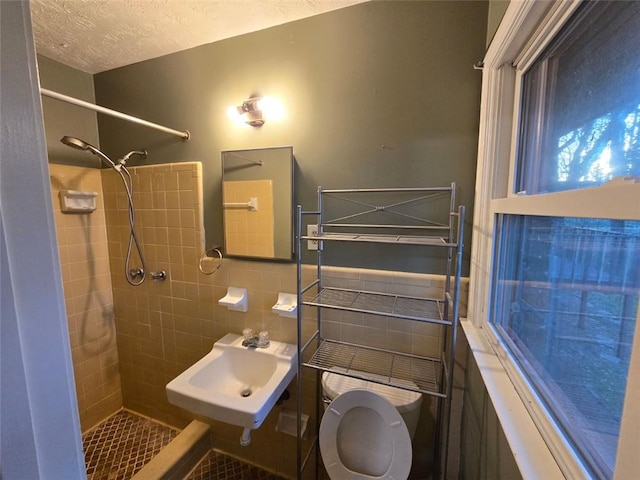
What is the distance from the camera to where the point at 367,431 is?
3.76 feet

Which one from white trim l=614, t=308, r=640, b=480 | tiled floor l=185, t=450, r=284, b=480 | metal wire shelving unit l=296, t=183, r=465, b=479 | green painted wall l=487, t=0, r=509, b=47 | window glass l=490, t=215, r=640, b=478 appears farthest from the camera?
tiled floor l=185, t=450, r=284, b=480

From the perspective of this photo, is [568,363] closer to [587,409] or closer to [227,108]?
[587,409]

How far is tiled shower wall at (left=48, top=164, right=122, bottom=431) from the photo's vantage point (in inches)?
68.9

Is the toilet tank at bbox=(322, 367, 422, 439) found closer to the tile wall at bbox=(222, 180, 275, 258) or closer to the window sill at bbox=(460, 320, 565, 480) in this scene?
the window sill at bbox=(460, 320, 565, 480)

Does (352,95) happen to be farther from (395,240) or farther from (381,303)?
(381,303)

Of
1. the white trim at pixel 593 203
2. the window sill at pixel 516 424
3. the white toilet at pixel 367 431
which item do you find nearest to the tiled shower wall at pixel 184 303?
the white toilet at pixel 367 431

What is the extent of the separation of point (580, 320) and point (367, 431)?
0.90 meters

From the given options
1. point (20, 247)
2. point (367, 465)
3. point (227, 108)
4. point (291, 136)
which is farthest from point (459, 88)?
point (367, 465)

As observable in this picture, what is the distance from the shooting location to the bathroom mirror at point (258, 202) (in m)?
1.42

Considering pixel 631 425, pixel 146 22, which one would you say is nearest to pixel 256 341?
pixel 631 425

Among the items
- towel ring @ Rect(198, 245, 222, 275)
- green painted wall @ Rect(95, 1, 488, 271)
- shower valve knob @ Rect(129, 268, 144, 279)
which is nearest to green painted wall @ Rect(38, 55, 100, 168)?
green painted wall @ Rect(95, 1, 488, 271)

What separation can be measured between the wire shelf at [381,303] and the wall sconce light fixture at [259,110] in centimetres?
94

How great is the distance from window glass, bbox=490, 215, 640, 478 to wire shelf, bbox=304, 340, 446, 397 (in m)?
0.40

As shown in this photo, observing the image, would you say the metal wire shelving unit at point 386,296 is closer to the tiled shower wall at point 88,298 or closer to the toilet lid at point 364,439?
the toilet lid at point 364,439
